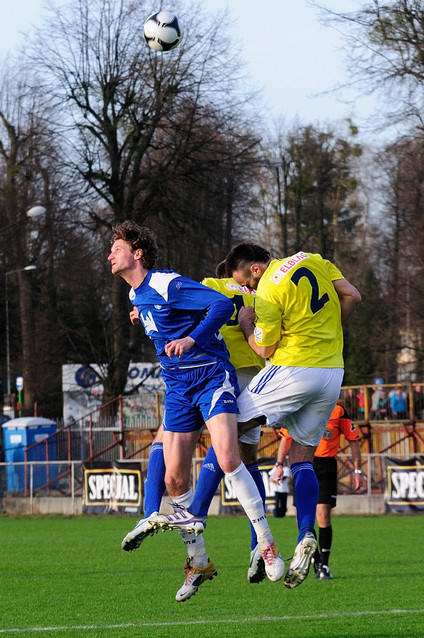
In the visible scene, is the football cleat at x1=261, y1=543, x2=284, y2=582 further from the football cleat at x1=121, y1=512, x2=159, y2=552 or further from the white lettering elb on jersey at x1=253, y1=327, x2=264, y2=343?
the white lettering elb on jersey at x1=253, y1=327, x2=264, y2=343

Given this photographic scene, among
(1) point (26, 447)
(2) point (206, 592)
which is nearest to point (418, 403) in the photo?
(1) point (26, 447)

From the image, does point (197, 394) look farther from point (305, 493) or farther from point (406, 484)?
point (406, 484)

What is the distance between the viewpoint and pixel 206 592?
11.4 meters

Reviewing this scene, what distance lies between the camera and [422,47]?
81.7ft

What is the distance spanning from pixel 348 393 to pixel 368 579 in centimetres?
1521

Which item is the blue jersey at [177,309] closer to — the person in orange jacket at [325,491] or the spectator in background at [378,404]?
the person in orange jacket at [325,491]

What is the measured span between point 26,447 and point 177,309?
22578 mm

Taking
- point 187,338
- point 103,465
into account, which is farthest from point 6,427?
point 187,338

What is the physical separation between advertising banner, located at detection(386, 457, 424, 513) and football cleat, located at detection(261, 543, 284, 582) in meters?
14.4

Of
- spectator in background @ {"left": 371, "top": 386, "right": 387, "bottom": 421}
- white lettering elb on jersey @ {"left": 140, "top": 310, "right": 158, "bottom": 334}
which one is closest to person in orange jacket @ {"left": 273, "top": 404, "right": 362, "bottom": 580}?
white lettering elb on jersey @ {"left": 140, "top": 310, "right": 158, "bottom": 334}

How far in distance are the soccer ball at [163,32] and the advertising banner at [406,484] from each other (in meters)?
10.8

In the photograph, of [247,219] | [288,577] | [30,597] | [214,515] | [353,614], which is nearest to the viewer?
[288,577]

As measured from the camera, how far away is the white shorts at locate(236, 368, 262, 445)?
8.02m

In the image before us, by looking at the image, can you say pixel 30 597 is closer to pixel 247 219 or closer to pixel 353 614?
pixel 353 614
